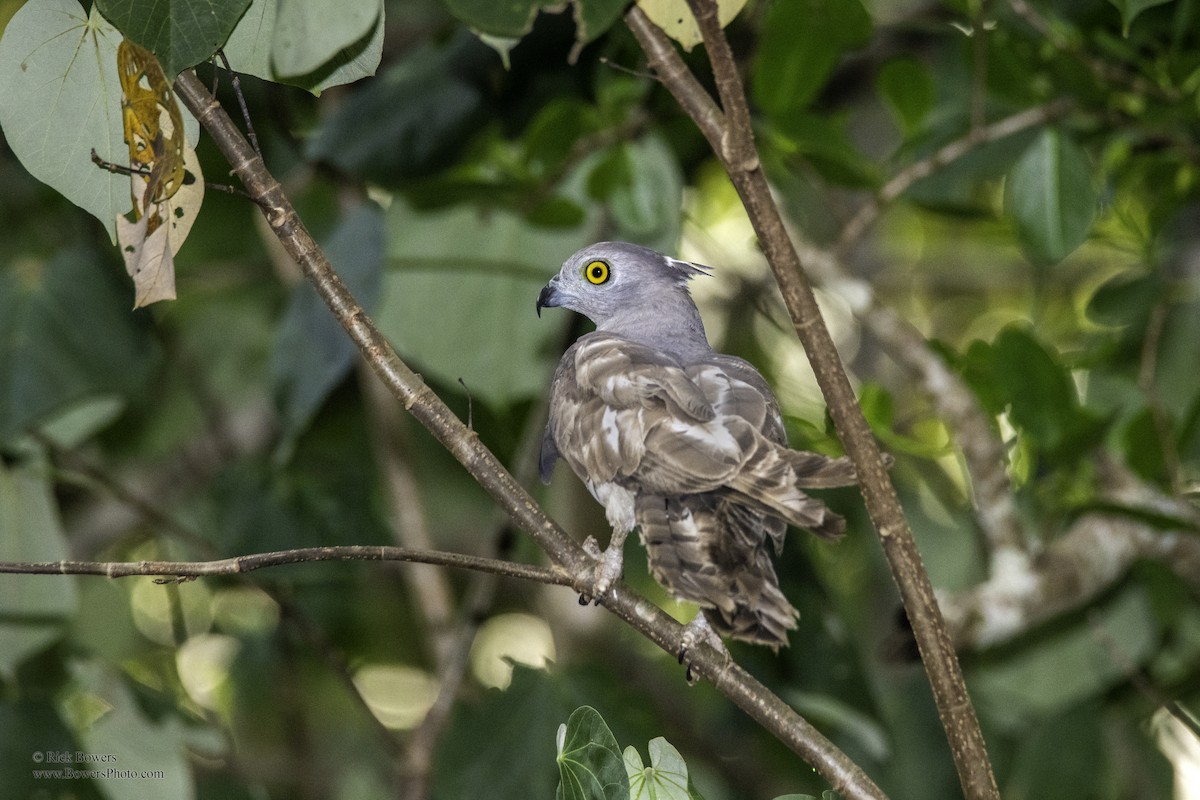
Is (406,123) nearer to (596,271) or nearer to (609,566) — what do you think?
(596,271)

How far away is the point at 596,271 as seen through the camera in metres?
2.22

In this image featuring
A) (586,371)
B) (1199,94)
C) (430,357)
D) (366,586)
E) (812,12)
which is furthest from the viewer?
(366,586)

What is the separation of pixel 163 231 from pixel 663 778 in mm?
1062

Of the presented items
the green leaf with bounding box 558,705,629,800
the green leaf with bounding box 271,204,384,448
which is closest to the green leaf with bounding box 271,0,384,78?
the green leaf with bounding box 558,705,629,800

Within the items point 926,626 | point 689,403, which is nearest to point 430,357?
point 689,403

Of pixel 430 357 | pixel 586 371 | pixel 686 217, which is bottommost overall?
pixel 430 357

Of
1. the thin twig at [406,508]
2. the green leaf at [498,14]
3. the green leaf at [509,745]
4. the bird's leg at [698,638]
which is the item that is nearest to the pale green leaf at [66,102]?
the green leaf at [498,14]

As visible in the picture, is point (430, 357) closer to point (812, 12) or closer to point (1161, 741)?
point (812, 12)

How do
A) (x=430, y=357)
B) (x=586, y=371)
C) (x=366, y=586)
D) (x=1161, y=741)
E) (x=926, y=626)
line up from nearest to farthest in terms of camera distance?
(x=926, y=626)
(x=586, y=371)
(x=430, y=357)
(x=1161, y=741)
(x=366, y=586)

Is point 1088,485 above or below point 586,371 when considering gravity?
below

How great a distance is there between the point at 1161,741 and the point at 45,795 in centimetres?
354

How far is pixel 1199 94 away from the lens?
9.43 ft

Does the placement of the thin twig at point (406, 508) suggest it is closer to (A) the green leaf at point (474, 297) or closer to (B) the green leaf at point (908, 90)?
(A) the green leaf at point (474, 297)

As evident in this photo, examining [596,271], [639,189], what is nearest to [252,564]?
[596,271]
